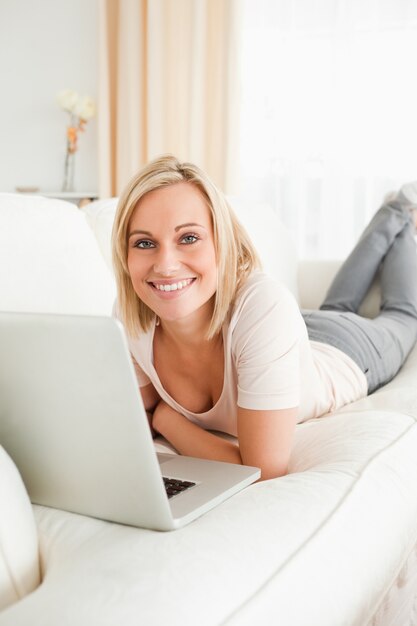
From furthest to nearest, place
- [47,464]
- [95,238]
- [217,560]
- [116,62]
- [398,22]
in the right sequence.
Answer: [116,62], [398,22], [95,238], [47,464], [217,560]

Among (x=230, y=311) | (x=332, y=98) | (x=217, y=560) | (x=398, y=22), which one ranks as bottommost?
(x=217, y=560)

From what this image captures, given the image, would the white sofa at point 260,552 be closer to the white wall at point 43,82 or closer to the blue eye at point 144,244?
the blue eye at point 144,244

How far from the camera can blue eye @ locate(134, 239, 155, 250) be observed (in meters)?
1.19

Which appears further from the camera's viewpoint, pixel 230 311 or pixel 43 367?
pixel 230 311

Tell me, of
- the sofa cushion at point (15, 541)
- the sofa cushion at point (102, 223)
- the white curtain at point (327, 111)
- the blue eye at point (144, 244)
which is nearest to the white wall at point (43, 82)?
the white curtain at point (327, 111)

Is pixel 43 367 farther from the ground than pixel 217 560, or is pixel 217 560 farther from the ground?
pixel 43 367

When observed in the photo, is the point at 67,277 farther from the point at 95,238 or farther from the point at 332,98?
the point at 332,98

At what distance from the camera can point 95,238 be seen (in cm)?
179

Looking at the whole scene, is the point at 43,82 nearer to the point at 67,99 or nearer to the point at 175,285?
the point at 67,99

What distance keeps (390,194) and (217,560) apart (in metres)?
2.07

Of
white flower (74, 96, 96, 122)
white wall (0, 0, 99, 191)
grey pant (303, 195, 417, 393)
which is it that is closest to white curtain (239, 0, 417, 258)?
white flower (74, 96, 96, 122)

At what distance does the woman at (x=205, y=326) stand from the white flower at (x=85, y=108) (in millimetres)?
3057

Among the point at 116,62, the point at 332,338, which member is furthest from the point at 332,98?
the point at 332,338

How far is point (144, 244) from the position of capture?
1194 millimetres
